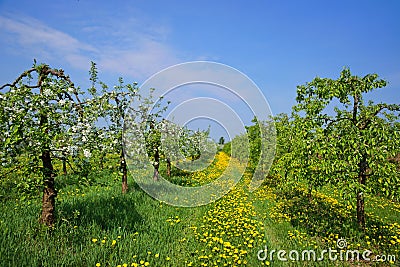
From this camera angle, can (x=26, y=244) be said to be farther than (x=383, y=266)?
No

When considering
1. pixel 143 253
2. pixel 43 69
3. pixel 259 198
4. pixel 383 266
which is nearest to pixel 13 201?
pixel 43 69

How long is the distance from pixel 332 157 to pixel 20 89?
684 cm

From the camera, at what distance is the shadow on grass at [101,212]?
662 centimetres

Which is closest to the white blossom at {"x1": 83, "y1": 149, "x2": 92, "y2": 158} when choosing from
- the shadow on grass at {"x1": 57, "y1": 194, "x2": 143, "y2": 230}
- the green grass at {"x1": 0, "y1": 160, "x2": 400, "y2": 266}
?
the green grass at {"x1": 0, "y1": 160, "x2": 400, "y2": 266}

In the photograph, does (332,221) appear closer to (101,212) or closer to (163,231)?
(163,231)

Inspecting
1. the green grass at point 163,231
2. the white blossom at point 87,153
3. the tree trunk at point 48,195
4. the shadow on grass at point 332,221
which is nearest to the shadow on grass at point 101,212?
the green grass at point 163,231

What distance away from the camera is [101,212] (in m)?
7.40

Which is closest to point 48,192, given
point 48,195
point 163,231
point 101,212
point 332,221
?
point 48,195

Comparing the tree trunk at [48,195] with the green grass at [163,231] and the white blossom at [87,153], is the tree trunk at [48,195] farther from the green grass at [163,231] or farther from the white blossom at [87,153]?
the white blossom at [87,153]

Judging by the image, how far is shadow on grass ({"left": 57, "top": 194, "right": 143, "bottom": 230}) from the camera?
6.62 m

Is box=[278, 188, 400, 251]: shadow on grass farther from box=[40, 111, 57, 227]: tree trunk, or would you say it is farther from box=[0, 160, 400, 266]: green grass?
box=[40, 111, 57, 227]: tree trunk

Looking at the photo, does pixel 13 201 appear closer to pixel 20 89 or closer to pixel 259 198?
pixel 20 89

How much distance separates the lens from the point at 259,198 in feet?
37.6

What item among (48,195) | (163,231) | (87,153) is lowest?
(163,231)
